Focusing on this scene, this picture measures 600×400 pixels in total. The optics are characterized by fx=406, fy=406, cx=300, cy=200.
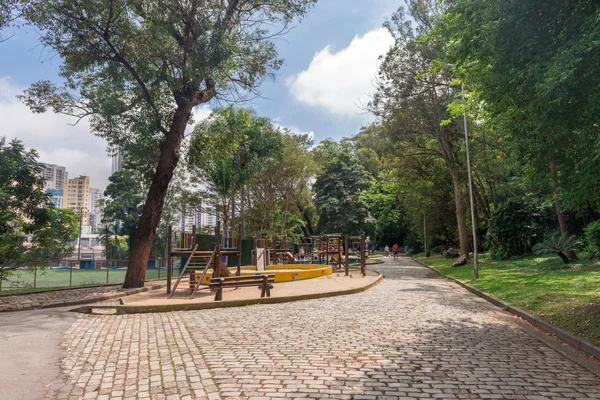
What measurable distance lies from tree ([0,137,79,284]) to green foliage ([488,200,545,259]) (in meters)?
25.0

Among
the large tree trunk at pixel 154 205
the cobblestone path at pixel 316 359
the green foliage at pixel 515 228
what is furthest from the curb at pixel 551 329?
the green foliage at pixel 515 228

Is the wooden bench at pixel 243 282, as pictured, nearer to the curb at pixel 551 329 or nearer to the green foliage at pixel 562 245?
the curb at pixel 551 329

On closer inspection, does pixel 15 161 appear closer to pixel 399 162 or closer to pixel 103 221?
pixel 399 162

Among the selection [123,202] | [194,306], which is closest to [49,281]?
[194,306]

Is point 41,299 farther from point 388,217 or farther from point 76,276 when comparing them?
point 388,217

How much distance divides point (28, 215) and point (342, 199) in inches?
1314

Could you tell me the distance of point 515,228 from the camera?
26.3 metres

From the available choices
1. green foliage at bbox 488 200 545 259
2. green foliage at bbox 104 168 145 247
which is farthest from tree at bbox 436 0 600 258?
green foliage at bbox 104 168 145 247

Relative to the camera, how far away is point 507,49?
6887 mm

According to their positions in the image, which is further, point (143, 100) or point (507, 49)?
point (143, 100)

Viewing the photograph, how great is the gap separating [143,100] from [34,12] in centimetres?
475

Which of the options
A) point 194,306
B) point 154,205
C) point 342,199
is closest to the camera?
point 194,306

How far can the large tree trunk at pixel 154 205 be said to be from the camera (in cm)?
1521

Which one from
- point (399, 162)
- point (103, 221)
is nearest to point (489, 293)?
point (399, 162)
